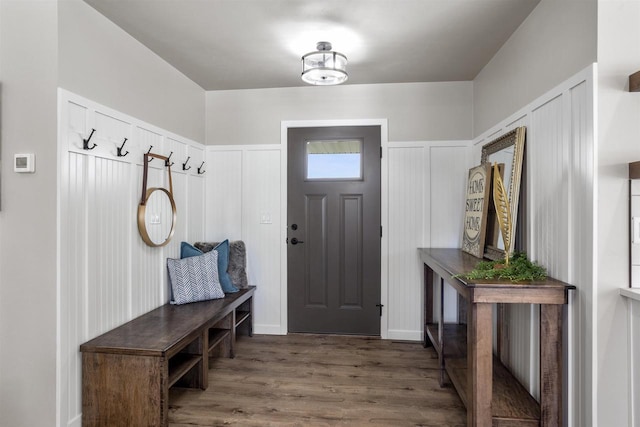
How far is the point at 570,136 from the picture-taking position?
1.68 meters

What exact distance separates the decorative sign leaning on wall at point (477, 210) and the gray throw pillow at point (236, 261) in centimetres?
204

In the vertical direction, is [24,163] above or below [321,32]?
below

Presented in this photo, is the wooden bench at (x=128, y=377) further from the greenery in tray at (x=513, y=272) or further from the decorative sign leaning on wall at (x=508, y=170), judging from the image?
the decorative sign leaning on wall at (x=508, y=170)

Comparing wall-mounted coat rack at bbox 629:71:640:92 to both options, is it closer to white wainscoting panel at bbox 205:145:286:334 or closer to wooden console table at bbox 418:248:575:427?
wooden console table at bbox 418:248:575:427

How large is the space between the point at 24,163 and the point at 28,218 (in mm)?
298

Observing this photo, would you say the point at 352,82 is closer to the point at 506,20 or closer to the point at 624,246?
the point at 506,20

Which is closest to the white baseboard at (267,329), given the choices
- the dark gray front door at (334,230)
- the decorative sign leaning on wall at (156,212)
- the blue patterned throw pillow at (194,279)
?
the dark gray front door at (334,230)

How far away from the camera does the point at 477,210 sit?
8.61 feet

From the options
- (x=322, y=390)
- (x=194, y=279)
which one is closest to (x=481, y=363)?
(x=322, y=390)

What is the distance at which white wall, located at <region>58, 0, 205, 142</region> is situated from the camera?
6.25 feet

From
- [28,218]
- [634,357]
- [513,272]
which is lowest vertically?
[634,357]

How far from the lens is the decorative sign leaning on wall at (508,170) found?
83.6 inches

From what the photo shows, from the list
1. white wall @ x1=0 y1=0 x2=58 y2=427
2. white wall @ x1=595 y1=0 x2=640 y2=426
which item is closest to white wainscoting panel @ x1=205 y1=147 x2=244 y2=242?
white wall @ x1=0 y1=0 x2=58 y2=427

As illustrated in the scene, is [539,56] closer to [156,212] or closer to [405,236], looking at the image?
[405,236]
